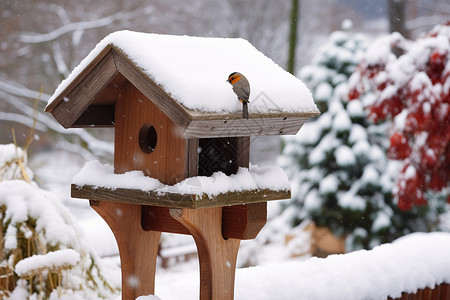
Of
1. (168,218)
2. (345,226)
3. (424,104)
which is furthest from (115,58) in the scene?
(345,226)

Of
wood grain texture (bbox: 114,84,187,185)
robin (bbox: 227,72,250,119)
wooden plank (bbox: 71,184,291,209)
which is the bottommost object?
wooden plank (bbox: 71,184,291,209)

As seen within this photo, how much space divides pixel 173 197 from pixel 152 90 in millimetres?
331

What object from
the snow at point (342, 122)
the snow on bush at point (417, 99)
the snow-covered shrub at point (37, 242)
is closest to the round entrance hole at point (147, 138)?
the snow-covered shrub at point (37, 242)

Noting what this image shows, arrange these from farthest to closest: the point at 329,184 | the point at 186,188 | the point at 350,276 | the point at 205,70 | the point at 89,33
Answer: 1. the point at 89,33
2. the point at 329,184
3. the point at 350,276
4. the point at 205,70
5. the point at 186,188

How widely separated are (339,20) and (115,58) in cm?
958

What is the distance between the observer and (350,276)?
8.28 ft

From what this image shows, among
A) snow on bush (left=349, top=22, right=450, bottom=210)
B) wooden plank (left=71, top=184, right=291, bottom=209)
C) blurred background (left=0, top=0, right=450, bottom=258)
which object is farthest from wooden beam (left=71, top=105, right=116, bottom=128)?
blurred background (left=0, top=0, right=450, bottom=258)

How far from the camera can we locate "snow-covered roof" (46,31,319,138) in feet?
5.71

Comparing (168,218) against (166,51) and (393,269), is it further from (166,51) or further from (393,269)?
(393,269)

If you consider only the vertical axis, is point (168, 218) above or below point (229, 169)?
below

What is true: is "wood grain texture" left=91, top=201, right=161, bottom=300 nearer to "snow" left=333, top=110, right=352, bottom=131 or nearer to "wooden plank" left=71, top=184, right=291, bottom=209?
"wooden plank" left=71, top=184, right=291, bottom=209

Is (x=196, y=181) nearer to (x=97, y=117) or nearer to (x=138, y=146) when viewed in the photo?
(x=138, y=146)

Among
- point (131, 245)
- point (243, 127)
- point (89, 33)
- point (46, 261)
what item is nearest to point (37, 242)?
point (46, 261)

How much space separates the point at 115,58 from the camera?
185 centimetres
